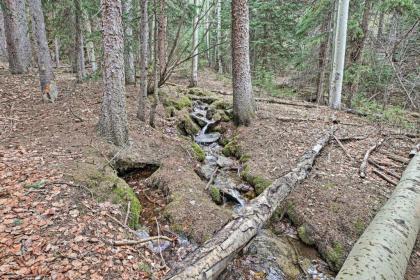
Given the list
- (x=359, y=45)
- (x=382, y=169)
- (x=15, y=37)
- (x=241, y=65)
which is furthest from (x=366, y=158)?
(x=15, y=37)

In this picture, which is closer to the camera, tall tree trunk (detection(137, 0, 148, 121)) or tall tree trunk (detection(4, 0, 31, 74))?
tall tree trunk (detection(137, 0, 148, 121))

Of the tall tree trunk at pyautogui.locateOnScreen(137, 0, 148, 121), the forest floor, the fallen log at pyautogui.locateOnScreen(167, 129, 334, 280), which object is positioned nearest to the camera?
the fallen log at pyautogui.locateOnScreen(167, 129, 334, 280)

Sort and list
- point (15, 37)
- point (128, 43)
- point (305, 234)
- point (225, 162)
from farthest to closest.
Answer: point (15, 37)
point (128, 43)
point (225, 162)
point (305, 234)

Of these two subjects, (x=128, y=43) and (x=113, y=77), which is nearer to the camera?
(x=113, y=77)

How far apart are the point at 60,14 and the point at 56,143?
25.8 feet

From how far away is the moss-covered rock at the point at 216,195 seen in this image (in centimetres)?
539

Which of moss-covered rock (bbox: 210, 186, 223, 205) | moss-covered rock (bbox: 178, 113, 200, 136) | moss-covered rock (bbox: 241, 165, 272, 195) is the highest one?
moss-covered rock (bbox: 178, 113, 200, 136)

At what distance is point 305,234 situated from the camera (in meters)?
4.50

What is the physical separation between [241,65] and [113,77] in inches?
160

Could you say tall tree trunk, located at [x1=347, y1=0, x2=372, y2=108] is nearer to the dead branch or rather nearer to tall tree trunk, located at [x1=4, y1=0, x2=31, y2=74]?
the dead branch

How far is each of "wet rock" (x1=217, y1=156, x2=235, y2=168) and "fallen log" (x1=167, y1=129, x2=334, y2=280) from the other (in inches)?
70.4

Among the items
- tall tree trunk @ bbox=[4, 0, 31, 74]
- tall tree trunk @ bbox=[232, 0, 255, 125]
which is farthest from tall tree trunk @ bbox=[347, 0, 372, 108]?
tall tree trunk @ bbox=[4, 0, 31, 74]

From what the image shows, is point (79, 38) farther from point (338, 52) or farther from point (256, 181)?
point (338, 52)

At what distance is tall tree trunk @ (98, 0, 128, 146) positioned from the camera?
5.30m
